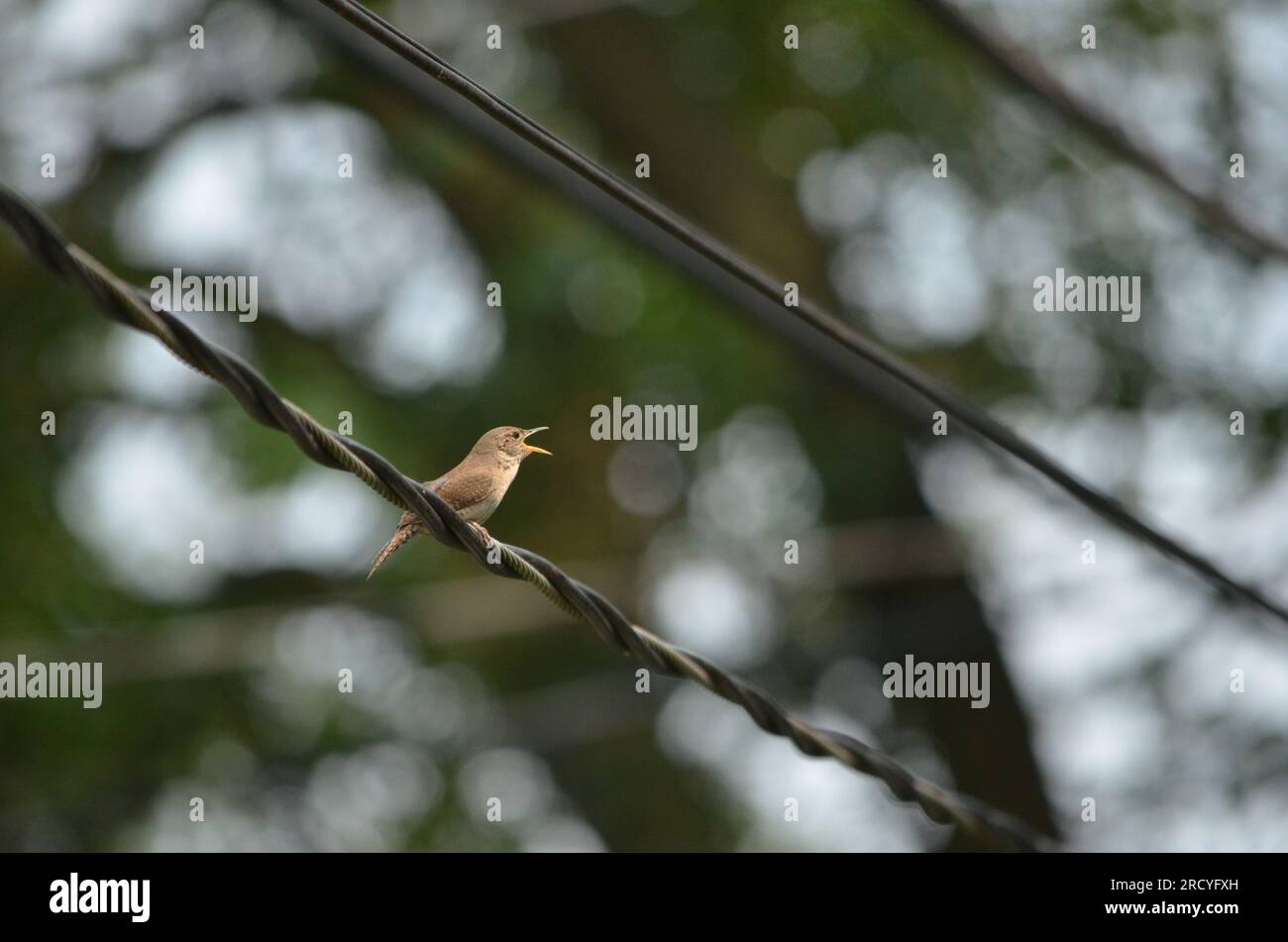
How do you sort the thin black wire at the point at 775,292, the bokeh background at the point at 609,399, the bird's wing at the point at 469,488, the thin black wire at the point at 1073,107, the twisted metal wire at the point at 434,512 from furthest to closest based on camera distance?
the bokeh background at the point at 609,399 < the thin black wire at the point at 1073,107 < the bird's wing at the point at 469,488 < the thin black wire at the point at 775,292 < the twisted metal wire at the point at 434,512

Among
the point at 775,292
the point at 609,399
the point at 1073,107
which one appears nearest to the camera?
the point at 775,292

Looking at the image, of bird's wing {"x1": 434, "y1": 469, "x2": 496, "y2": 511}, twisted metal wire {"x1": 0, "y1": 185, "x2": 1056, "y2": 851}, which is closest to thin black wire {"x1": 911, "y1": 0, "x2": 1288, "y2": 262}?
bird's wing {"x1": 434, "y1": 469, "x2": 496, "y2": 511}

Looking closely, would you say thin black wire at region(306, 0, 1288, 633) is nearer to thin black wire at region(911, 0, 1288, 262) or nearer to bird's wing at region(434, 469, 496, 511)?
bird's wing at region(434, 469, 496, 511)

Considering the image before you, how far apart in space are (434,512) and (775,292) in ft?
4.08

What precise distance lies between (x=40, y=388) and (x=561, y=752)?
5.59 metres

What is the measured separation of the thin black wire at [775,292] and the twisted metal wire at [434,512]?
83cm

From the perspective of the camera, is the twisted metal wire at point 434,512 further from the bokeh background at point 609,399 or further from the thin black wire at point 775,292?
the bokeh background at point 609,399

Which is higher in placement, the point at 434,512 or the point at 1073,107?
the point at 1073,107

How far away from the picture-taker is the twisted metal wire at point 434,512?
2.91 m

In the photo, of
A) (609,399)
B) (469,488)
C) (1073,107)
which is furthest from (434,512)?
(609,399)

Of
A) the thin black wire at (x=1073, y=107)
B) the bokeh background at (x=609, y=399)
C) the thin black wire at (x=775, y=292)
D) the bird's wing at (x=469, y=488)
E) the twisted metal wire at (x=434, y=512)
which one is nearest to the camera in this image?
the twisted metal wire at (x=434, y=512)

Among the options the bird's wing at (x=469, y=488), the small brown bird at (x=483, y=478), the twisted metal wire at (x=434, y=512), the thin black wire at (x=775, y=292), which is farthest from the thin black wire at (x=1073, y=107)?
the twisted metal wire at (x=434, y=512)

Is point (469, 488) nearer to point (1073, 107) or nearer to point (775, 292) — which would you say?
point (775, 292)

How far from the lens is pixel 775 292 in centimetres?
436
